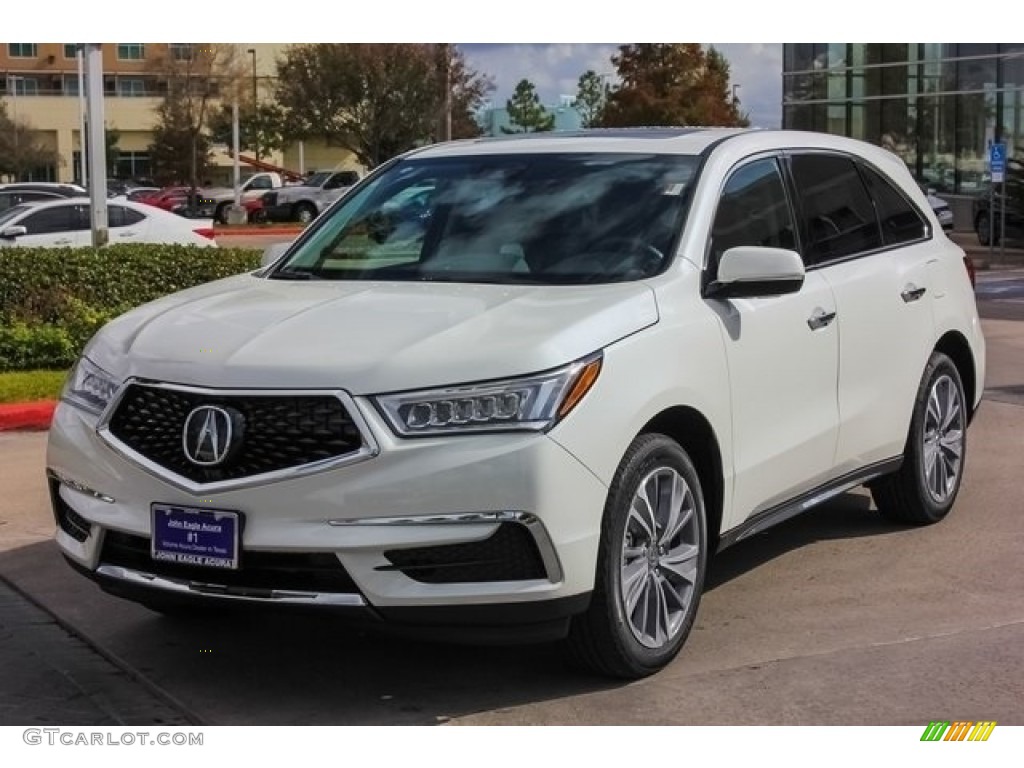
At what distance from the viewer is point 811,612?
5.64 m

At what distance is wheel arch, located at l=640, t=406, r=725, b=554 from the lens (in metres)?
4.91

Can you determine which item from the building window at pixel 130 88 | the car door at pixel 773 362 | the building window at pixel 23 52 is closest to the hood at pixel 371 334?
the car door at pixel 773 362

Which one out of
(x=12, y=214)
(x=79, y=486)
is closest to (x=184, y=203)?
(x=12, y=214)

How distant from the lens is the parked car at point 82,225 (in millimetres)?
19719

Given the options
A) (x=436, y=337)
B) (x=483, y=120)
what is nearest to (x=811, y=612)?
(x=436, y=337)

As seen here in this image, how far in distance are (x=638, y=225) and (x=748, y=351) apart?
599 mm

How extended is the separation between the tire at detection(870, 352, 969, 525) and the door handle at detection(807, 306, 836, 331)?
3.23ft

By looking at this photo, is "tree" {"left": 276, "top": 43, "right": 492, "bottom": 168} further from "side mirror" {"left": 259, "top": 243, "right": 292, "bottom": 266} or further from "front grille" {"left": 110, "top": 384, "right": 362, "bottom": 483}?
"front grille" {"left": 110, "top": 384, "right": 362, "bottom": 483}

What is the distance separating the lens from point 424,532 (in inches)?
167

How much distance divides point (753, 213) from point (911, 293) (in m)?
1.20

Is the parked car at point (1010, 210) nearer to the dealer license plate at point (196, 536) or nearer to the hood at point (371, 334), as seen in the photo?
the hood at point (371, 334)

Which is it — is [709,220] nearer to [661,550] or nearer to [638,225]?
[638,225]

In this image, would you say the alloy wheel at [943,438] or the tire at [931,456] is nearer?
the tire at [931,456]

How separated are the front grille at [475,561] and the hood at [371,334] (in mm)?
473
